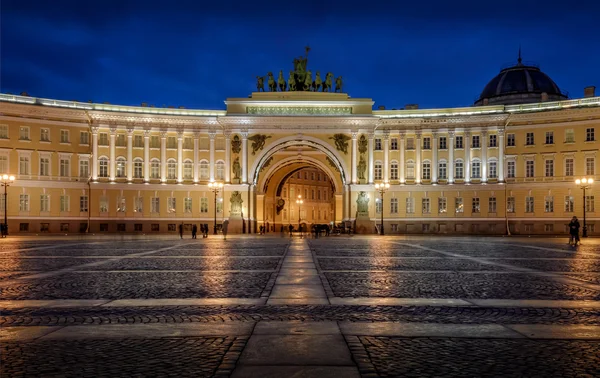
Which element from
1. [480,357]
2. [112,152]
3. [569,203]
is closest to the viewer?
[480,357]

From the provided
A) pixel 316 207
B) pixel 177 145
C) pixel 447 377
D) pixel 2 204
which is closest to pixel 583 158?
pixel 177 145

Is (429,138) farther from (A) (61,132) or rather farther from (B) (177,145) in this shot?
(A) (61,132)

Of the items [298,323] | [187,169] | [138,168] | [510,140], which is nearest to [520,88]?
[510,140]

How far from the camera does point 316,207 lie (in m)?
112

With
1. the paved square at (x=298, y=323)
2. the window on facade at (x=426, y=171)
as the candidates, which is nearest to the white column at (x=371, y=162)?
the window on facade at (x=426, y=171)

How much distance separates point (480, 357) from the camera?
324 inches

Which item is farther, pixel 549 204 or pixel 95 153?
pixel 95 153

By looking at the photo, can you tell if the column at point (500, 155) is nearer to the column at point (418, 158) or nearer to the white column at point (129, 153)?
the column at point (418, 158)

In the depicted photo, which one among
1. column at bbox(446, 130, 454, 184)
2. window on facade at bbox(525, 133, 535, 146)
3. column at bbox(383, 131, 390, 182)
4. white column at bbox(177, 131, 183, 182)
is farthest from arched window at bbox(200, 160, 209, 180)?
window on facade at bbox(525, 133, 535, 146)

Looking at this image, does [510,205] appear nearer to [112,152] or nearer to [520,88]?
[520,88]

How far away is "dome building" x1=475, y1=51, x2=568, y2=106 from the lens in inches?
3219

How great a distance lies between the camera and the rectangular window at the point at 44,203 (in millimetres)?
67438

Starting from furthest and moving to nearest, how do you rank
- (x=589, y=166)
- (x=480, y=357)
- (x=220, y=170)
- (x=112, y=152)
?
(x=220, y=170), (x=112, y=152), (x=589, y=166), (x=480, y=357)

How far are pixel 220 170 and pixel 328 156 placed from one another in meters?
12.7
